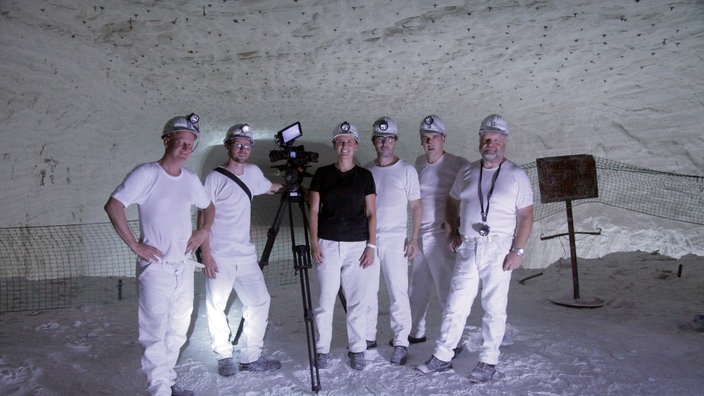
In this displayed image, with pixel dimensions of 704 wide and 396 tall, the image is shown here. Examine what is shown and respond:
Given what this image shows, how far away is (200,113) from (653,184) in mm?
6066

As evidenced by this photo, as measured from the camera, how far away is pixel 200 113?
639 centimetres

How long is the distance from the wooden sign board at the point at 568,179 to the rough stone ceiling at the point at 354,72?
3.81 ft

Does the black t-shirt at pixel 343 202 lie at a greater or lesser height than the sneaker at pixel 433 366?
greater

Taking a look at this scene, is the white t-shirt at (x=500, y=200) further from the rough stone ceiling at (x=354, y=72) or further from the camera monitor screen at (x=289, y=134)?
the rough stone ceiling at (x=354, y=72)

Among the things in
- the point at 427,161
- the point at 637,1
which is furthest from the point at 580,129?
the point at 427,161

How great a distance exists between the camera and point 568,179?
4.41m

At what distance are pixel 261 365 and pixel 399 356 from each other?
88 cm

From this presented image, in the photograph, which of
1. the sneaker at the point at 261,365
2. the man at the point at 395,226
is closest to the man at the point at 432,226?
the man at the point at 395,226

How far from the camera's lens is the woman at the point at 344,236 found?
112 inches

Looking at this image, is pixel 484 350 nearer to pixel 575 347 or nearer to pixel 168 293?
pixel 575 347

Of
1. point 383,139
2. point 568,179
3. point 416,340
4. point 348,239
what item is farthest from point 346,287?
point 568,179

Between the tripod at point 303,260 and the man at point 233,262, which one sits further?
the man at point 233,262

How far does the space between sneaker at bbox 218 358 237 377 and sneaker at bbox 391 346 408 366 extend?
1002 mm

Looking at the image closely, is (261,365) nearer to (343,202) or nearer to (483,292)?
(343,202)
